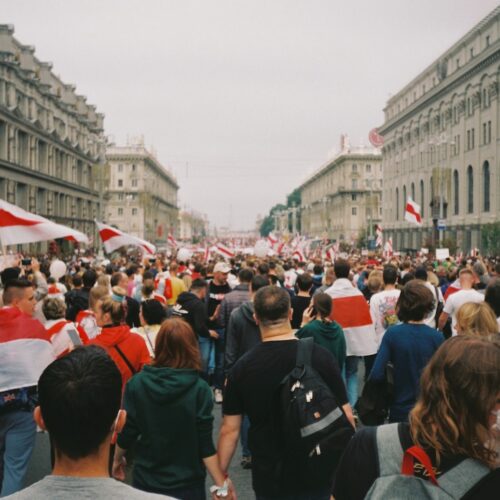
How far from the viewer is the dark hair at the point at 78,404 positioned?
232 centimetres

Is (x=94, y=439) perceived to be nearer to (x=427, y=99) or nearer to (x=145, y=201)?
(x=427, y=99)

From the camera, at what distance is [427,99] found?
6706 centimetres

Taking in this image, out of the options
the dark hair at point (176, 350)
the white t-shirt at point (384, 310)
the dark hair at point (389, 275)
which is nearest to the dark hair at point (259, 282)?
the white t-shirt at point (384, 310)

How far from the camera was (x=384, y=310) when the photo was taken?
8656 mm

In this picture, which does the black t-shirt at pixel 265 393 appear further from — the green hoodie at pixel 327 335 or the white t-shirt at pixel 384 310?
the white t-shirt at pixel 384 310

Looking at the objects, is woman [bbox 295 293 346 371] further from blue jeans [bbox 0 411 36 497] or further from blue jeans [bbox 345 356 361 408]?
blue jeans [bbox 0 411 36 497]

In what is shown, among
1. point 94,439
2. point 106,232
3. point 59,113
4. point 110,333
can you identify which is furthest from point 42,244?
point 94,439

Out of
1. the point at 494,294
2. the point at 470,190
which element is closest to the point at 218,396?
the point at 494,294

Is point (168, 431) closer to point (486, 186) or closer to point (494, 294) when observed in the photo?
point (494, 294)

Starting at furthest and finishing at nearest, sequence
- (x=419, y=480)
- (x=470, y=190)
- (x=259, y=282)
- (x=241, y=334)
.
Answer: (x=470, y=190) → (x=259, y=282) → (x=241, y=334) → (x=419, y=480)

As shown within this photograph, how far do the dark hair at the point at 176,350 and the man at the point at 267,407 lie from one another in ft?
1.40

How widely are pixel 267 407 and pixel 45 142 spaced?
180 ft

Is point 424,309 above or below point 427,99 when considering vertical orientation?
below

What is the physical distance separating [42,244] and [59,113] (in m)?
13.4
